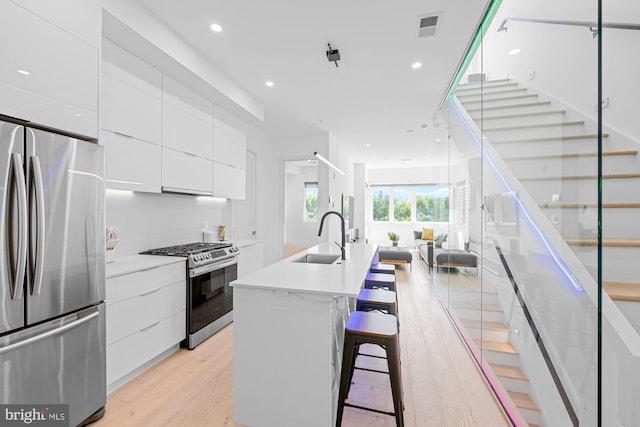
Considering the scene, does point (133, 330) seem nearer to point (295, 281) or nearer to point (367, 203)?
point (295, 281)

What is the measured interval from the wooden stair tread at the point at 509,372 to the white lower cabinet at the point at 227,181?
3356 mm

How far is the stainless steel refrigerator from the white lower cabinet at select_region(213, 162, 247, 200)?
174cm

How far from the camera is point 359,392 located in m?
2.04

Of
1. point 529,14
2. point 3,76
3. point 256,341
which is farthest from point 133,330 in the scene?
point 529,14

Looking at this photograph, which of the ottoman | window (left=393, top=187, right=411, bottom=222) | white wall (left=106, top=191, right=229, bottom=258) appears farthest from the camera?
window (left=393, top=187, right=411, bottom=222)

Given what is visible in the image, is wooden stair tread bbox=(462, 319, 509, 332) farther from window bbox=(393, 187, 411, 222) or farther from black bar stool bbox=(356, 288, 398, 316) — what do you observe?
window bbox=(393, 187, 411, 222)

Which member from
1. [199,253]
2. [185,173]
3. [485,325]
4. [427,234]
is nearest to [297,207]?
[427,234]

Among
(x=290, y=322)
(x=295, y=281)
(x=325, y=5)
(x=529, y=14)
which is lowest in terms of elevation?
(x=290, y=322)

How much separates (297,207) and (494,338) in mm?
8440

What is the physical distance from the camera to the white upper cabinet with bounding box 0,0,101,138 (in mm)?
1375

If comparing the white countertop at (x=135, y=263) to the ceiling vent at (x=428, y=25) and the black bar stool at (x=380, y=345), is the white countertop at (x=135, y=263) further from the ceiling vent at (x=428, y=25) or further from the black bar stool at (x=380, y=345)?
the ceiling vent at (x=428, y=25)

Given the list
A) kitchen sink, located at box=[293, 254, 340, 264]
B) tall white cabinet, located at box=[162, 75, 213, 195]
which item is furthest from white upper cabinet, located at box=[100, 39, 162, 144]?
kitchen sink, located at box=[293, 254, 340, 264]

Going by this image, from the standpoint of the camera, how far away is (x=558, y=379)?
1.38 meters

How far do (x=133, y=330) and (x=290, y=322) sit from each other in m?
1.38
